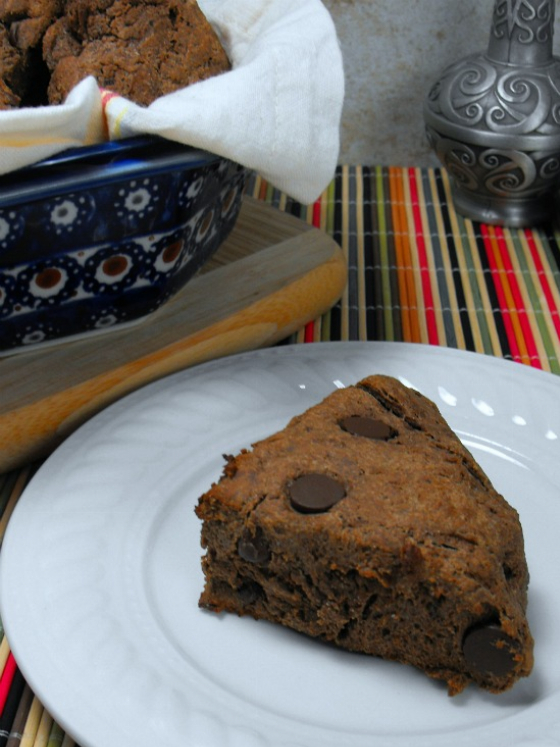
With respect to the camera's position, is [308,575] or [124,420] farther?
[124,420]

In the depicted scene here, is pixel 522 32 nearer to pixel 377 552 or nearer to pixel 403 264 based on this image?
pixel 403 264

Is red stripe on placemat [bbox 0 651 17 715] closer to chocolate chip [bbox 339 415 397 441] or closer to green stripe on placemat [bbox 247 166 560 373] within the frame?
chocolate chip [bbox 339 415 397 441]

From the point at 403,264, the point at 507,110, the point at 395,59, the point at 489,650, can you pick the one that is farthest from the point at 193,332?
the point at 395,59

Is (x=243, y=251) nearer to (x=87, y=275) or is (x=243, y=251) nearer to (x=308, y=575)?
(x=87, y=275)

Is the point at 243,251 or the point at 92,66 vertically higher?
the point at 92,66

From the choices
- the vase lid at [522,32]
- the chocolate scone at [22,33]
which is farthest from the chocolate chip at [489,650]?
the vase lid at [522,32]

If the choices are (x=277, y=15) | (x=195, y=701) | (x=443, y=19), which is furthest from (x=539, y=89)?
(x=195, y=701)
